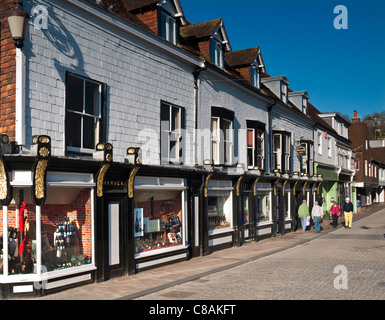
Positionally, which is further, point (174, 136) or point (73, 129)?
point (174, 136)

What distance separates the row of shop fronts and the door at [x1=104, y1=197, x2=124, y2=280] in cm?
2

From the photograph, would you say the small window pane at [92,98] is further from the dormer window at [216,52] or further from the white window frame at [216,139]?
the dormer window at [216,52]

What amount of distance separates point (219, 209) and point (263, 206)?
4.41 m

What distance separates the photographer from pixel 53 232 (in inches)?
392

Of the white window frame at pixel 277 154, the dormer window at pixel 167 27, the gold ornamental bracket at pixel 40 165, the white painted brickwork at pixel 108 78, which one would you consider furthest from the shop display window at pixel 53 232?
the white window frame at pixel 277 154

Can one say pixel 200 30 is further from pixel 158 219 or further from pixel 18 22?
pixel 18 22

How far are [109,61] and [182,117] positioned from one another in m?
3.71

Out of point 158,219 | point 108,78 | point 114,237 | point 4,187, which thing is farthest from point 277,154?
point 4,187

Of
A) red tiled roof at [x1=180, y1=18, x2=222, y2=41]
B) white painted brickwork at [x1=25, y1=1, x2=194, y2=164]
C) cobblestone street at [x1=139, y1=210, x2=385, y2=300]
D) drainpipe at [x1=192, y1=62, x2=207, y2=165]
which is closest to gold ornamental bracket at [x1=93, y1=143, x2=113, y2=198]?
white painted brickwork at [x1=25, y1=1, x2=194, y2=164]

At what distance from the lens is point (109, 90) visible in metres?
11.5

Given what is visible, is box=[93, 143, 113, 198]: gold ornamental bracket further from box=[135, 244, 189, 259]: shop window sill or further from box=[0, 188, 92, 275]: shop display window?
box=[135, 244, 189, 259]: shop window sill

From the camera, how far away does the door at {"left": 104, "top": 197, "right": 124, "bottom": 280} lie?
35.4ft

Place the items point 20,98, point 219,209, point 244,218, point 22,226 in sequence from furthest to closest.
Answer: point 244,218 → point 219,209 → point 22,226 → point 20,98

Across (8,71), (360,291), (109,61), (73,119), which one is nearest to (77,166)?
(73,119)
